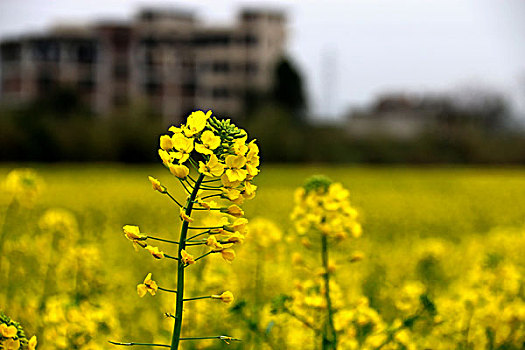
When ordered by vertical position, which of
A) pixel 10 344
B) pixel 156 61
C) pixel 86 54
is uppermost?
pixel 10 344

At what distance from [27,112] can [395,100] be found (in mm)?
55866

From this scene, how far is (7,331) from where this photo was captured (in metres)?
1.67

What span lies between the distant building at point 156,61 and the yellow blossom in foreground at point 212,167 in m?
61.3

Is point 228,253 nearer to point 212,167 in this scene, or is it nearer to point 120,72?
point 212,167

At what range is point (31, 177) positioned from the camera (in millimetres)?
3729

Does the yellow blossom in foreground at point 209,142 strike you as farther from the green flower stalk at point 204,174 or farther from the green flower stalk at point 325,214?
the green flower stalk at point 325,214

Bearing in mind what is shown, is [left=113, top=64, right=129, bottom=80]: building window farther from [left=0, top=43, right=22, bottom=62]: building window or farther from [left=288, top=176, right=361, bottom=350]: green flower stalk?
[left=288, top=176, right=361, bottom=350]: green flower stalk

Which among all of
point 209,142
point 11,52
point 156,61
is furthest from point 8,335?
point 11,52

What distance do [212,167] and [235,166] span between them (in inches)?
2.2

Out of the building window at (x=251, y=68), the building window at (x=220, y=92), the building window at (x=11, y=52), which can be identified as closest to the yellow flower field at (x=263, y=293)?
the building window at (x=251, y=68)

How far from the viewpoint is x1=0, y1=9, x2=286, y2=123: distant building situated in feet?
208

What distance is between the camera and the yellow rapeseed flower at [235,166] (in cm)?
171

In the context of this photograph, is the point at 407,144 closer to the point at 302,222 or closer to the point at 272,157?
the point at 272,157

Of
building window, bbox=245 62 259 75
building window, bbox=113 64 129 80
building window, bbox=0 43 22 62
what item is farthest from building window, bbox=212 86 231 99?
building window, bbox=0 43 22 62
